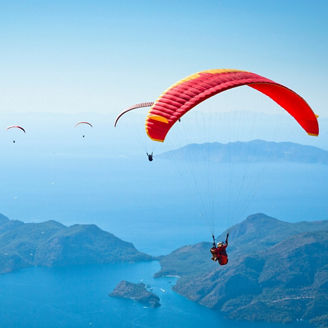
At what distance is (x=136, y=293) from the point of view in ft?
457

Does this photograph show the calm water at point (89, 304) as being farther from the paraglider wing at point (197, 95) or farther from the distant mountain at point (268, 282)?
the paraglider wing at point (197, 95)

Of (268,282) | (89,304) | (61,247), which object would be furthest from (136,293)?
(61,247)

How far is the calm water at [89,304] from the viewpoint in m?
121

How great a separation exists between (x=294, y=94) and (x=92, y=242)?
17473 cm

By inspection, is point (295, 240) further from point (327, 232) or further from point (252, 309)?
point (252, 309)

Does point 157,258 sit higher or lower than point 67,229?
lower

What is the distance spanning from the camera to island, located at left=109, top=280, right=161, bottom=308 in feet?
440

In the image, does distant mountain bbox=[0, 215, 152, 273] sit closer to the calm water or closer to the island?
the calm water

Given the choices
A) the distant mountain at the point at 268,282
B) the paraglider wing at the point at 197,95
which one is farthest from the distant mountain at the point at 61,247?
the paraglider wing at the point at 197,95

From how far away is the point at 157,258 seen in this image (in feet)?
562

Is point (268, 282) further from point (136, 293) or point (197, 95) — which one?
point (197, 95)

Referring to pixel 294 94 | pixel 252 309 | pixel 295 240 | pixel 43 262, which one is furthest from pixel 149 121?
pixel 43 262

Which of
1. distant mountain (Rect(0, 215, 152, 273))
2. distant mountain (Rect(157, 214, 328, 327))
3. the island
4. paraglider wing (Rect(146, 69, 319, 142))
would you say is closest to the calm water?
the island

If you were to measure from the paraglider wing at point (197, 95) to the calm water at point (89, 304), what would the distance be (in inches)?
4210
